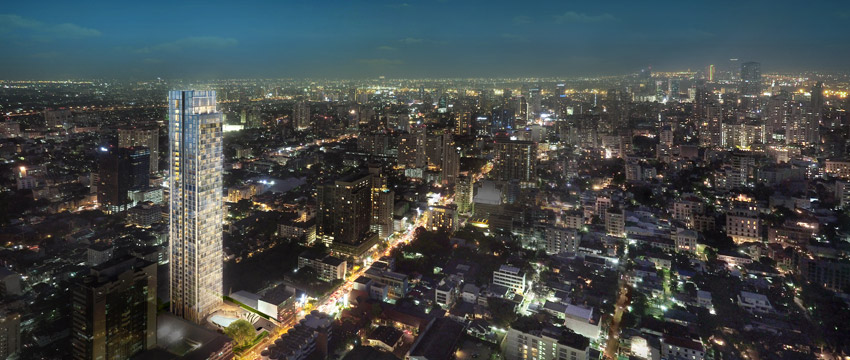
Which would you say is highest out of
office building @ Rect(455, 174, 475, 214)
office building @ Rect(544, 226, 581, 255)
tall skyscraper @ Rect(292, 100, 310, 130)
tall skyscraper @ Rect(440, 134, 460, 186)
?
tall skyscraper @ Rect(292, 100, 310, 130)

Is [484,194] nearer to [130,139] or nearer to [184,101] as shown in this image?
[184,101]

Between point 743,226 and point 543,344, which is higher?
point 743,226

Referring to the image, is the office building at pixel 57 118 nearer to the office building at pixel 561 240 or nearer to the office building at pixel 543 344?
the office building at pixel 561 240

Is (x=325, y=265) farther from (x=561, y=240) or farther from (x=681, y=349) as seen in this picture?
(x=681, y=349)

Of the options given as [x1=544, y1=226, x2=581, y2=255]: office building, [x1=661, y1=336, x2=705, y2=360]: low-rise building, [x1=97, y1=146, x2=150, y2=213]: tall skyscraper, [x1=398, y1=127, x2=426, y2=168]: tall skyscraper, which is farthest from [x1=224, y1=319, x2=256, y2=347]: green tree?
[x1=398, y1=127, x2=426, y2=168]: tall skyscraper

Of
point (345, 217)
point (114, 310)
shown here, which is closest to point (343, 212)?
point (345, 217)

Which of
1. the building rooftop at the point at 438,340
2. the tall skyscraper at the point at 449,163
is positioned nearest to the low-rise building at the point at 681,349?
the building rooftop at the point at 438,340

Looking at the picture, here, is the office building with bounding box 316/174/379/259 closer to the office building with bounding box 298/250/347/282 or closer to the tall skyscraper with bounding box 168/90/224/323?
the office building with bounding box 298/250/347/282
